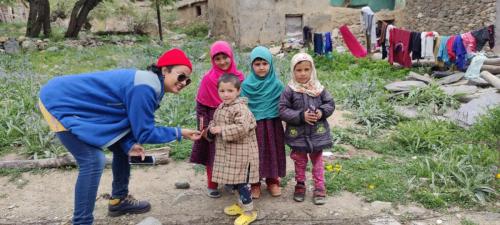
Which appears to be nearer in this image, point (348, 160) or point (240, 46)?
point (348, 160)

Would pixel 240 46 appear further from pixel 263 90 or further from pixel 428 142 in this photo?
pixel 263 90

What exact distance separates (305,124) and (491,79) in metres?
5.09

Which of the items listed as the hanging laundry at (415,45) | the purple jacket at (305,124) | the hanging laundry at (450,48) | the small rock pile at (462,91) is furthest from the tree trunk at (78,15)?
the purple jacket at (305,124)

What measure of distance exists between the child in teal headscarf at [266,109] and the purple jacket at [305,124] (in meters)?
0.12

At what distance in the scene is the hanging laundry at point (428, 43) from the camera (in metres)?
8.47

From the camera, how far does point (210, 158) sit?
3557mm

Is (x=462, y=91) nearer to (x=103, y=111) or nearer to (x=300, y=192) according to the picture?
(x=300, y=192)

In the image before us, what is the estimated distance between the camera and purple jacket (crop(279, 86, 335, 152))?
3.39m

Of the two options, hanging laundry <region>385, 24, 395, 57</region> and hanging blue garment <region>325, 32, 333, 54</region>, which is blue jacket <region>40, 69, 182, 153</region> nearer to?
hanging laundry <region>385, 24, 395, 57</region>

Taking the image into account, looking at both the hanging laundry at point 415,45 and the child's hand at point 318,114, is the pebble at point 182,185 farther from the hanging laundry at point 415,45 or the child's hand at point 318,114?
the hanging laundry at point 415,45

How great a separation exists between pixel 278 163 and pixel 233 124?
2.25 feet

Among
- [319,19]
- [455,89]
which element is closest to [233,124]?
[455,89]

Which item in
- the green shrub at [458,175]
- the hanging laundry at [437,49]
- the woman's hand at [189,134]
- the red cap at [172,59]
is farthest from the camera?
the hanging laundry at [437,49]

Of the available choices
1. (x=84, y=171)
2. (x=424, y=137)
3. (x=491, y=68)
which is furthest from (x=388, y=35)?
(x=84, y=171)
